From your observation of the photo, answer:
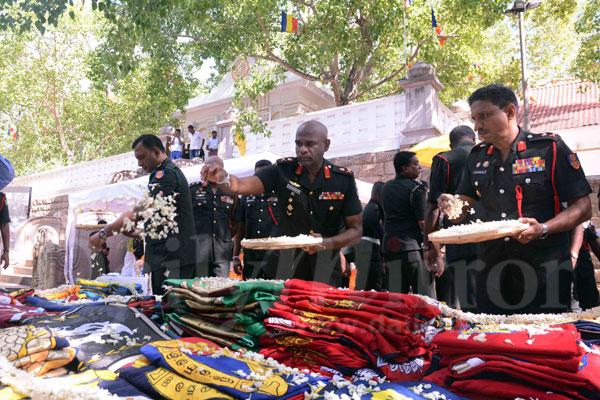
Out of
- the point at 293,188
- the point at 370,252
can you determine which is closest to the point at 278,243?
the point at 293,188

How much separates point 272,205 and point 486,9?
1093 cm

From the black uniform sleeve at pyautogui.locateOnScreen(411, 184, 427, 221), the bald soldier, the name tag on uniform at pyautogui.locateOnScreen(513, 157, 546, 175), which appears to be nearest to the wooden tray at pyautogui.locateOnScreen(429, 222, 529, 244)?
the name tag on uniform at pyautogui.locateOnScreen(513, 157, 546, 175)

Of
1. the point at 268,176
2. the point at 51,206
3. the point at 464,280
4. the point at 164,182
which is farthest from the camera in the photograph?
the point at 51,206

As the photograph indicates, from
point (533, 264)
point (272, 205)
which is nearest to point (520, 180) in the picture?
point (533, 264)

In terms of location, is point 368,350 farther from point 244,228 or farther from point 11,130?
point 11,130

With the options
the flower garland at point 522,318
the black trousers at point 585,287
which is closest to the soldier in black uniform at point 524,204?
the flower garland at point 522,318

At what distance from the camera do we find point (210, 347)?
5.06ft

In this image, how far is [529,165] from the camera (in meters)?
2.49

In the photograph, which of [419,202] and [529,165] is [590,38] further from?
[529,165]

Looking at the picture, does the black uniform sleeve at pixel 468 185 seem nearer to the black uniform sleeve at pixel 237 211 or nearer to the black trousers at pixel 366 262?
the black trousers at pixel 366 262

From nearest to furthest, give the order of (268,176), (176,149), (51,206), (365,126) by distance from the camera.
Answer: (268,176), (365,126), (176,149), (51,206)

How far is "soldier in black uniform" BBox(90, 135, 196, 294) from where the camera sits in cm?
389

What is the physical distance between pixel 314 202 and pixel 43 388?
7.59ft

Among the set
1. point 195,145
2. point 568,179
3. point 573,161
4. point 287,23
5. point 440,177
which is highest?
point 287,23
